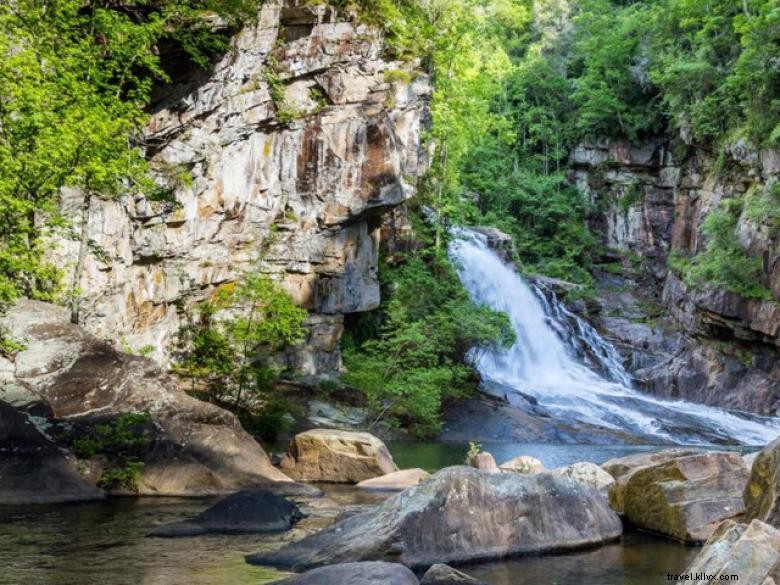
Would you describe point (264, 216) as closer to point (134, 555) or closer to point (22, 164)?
point (22, 164)

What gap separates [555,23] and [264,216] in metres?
40.4

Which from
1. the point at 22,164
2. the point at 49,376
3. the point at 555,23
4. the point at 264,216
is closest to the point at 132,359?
the point at 49,376

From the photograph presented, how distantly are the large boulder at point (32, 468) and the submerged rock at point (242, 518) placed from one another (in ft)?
9.74

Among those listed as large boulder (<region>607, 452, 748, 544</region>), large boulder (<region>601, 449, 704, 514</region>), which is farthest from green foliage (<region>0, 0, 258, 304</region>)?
large boulder (<region>607, 452, 748, 544</region>)

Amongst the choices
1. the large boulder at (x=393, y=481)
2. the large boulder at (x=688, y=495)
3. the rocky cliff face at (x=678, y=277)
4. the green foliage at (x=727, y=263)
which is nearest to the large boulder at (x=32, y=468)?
the large boulder at (x=393, y=481)

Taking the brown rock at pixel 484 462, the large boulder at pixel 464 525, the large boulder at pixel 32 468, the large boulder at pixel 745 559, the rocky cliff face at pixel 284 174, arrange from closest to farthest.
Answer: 1. the large boulder at pixel 745 559
2. the large boulder at pixel 464 525
3. the large boulder at pixel 32 468
4. the brown rock at pixel 484 462
5. the rocky cliff face at pixel 284 174

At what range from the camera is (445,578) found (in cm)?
700

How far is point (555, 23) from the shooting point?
5909cm

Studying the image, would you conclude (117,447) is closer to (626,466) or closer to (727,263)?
(626,466)

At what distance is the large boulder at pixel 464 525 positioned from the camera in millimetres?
8289

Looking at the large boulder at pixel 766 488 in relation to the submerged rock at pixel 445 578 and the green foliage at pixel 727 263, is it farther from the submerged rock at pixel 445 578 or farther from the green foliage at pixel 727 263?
the green foliage at pixel 727 263

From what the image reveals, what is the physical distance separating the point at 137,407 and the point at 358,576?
28.3ft

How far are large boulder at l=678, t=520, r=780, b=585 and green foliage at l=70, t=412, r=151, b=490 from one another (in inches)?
399

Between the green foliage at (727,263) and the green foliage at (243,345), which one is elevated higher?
the green foliage at (727,263)
